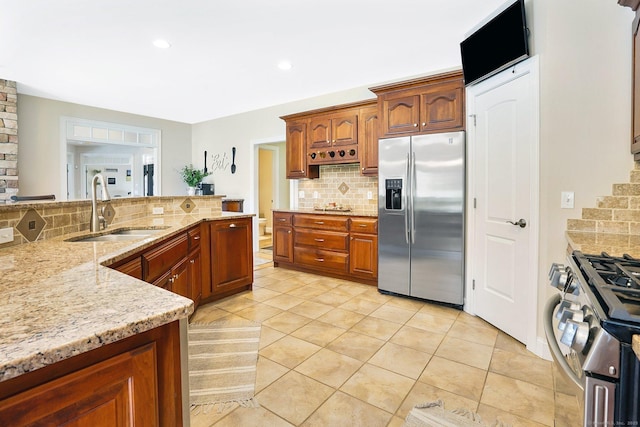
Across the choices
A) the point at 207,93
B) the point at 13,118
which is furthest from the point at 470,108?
the point at 13,118

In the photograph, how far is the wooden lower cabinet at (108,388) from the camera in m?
0.59

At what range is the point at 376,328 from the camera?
272 centimetres

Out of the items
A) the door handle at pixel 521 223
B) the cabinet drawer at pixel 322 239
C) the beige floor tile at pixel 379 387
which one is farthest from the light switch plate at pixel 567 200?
the cabinet drawer at pixel 322 239

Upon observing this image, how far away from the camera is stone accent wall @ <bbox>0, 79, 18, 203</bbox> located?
14.0ft

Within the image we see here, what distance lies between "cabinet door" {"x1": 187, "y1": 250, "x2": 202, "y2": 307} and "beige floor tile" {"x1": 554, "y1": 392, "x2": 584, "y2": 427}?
2603mm

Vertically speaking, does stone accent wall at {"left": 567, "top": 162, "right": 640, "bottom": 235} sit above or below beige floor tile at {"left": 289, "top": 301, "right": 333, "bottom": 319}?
above

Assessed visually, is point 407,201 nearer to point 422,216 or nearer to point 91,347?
point 422,216

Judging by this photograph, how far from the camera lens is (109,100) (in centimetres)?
514

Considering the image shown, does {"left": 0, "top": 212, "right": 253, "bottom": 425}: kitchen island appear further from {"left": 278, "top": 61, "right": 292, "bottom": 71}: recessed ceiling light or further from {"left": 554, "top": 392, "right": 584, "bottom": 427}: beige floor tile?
{"left": 278, "top": 61, "right": 292, "bottom": 71}: recessed ceiling light

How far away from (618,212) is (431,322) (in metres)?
1.57

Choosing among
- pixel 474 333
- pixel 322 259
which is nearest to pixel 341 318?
pixel 474 333

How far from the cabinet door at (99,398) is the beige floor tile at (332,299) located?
2608 millimetres

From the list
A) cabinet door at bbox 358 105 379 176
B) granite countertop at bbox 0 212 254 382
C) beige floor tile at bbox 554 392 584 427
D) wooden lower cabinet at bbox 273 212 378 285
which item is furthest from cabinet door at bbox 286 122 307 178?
beige floor tile at bbox 554 392 584 427

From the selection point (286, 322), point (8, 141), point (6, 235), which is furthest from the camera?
point (8, 141)
